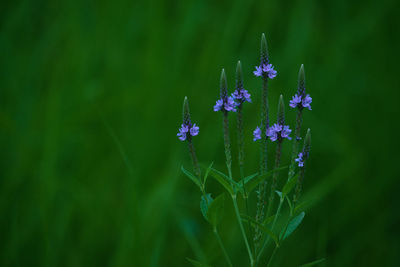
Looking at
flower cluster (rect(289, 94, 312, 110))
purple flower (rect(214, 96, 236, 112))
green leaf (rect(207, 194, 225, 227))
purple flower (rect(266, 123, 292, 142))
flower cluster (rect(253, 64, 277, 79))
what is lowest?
green leaf (rect(207, 194, 225, 227))

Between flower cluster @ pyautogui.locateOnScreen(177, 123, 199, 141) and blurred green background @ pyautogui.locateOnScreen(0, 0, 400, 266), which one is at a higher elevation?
blurred green background @ pyautogui.locateOnScreen(0, 0, 400, 266)

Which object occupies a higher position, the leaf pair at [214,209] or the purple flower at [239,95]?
the purple flower at [239,95]

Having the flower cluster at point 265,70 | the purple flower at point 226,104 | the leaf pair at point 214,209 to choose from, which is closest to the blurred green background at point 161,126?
the leaf pair at point 214,209

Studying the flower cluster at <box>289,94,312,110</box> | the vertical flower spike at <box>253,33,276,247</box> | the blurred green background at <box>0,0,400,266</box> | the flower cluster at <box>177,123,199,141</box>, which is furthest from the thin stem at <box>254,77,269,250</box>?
the blurred green background at <box>0,0,400,266</box>

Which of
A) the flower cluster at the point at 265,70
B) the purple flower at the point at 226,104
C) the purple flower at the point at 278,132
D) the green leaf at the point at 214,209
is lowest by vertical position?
the green leaf at the point at 214,209

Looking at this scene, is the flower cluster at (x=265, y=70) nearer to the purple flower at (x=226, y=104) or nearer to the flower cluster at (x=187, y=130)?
the purple flower at (x=226, y=104)

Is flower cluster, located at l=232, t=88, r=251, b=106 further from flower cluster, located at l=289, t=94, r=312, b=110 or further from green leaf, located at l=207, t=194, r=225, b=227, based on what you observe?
green leaf, located at l=207, t=194, r=225, b=227

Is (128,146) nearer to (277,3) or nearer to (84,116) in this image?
(84,116)

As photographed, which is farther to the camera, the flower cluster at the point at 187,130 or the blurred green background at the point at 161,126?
the blurred green background at the point at 161,126

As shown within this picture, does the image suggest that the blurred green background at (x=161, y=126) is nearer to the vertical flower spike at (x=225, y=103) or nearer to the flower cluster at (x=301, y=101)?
the vertical flower spike at (x=225, y=103)

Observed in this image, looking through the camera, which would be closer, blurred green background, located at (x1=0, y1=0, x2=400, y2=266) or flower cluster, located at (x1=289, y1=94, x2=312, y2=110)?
flower cluster, located at (x1=289, y1=94, x2=312, y2=110)
